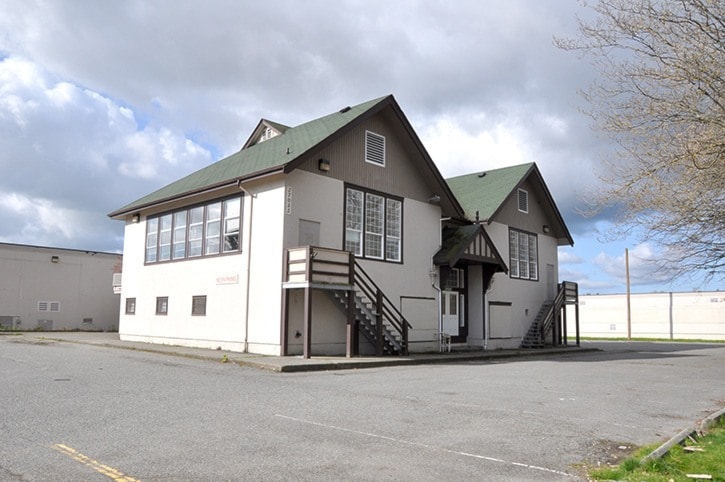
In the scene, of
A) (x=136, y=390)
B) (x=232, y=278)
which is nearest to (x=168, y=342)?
(x=232, y=278)

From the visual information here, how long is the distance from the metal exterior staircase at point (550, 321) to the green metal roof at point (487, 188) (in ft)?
20.0

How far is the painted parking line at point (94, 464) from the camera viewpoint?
5319mm

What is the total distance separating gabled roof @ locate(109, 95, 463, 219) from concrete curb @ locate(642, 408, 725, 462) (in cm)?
1216

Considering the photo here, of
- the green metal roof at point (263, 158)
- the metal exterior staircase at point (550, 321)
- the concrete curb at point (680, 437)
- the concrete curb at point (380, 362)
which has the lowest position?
the concrete curb at point (380, 362)

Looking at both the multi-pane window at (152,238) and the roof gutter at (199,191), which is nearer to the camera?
the roof gutter at (199,191)

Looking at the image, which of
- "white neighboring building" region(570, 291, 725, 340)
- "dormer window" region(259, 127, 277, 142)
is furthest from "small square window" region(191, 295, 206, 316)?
"white neighboring building" region(570, 291, 725, 340)

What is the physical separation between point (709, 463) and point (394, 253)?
Answer: 15632 mm

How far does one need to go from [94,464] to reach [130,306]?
20513 mm

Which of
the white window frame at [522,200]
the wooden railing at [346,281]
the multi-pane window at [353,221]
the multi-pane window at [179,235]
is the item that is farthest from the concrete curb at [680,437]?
the white window frame at [522,200]

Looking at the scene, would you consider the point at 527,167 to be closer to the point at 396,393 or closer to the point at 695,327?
the point at 396,393

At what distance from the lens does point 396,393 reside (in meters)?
11.0

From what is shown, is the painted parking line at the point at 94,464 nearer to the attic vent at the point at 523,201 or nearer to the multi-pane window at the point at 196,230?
the multi-pane window at the point at 196,230

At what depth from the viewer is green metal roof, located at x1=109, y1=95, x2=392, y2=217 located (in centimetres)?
1889

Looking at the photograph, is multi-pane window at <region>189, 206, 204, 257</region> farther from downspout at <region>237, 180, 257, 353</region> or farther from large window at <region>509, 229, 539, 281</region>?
large window at <region>509, 229, 539, 281</region>
